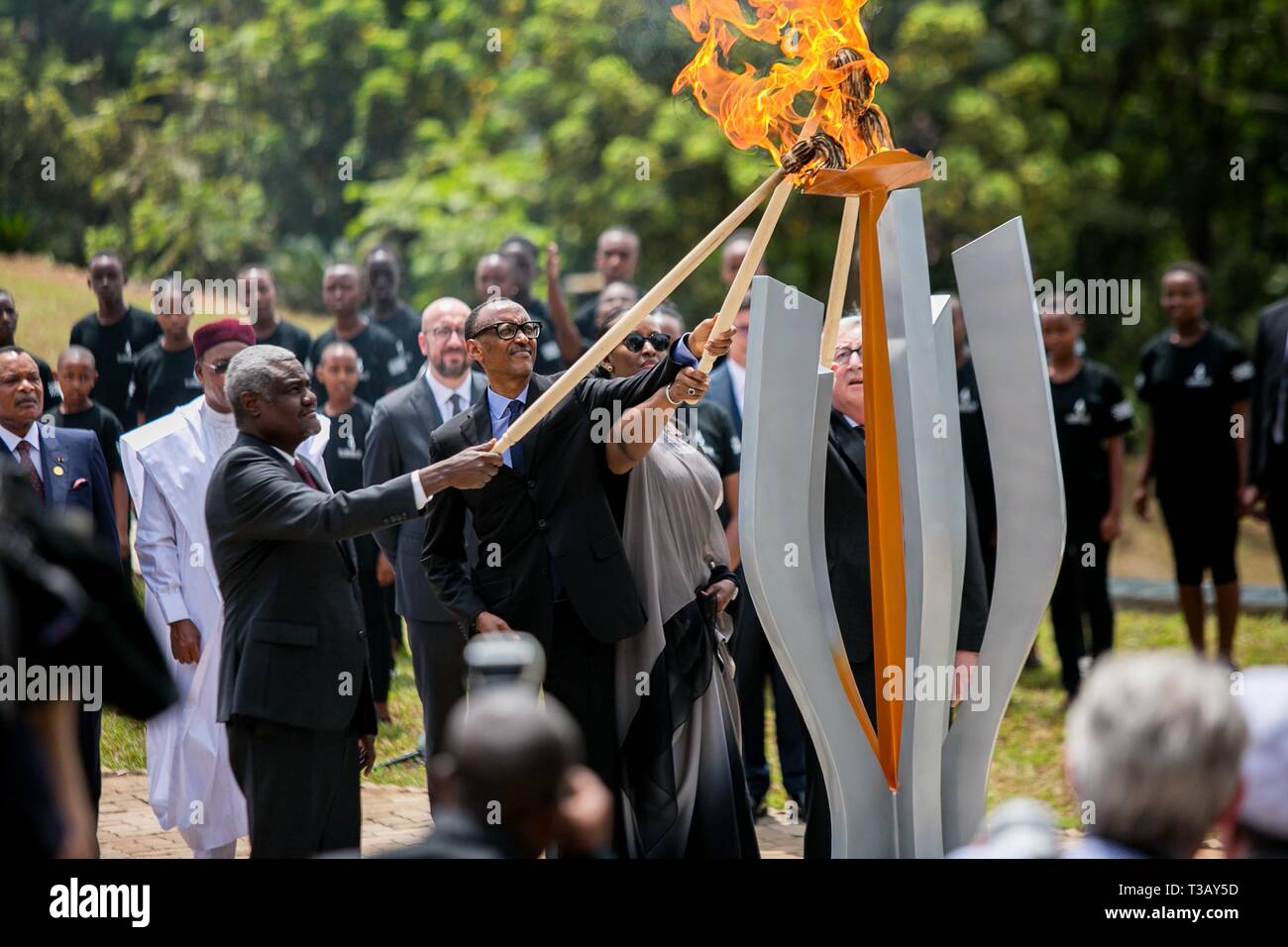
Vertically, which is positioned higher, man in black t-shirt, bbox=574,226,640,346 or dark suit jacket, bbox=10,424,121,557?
man in black t-shirt, bbox=574,226,640,346

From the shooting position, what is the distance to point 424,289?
18062 millimetres

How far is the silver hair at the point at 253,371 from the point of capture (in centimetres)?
513

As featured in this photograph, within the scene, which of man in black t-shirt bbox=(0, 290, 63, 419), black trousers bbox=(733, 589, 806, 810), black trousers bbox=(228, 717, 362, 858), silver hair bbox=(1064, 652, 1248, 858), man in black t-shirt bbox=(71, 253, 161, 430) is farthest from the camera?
man in black t-shirt bbox=(71, 253, 161, 430)

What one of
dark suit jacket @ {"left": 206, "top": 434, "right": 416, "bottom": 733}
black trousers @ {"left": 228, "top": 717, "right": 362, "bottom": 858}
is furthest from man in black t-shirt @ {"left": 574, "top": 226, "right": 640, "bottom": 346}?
black trousers @ {"left": 228, "top": 717, "right": 362, "bottom": 858}

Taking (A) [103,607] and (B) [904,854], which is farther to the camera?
(B) [904,854]

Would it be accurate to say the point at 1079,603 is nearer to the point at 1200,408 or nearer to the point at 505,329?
the point at 1200,408

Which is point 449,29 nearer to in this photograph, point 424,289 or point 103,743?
point 424,289

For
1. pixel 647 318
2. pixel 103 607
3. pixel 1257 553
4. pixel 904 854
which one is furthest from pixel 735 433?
pixel 1257 553

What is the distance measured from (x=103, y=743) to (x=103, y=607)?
5066 mm

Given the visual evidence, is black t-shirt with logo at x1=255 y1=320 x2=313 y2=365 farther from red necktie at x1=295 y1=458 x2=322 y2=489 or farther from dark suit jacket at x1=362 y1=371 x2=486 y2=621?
red necktie at x1=295 y1=458 x2=322 y2=489

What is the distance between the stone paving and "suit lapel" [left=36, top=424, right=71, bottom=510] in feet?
4.90

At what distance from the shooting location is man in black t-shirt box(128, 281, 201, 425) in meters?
8.71
